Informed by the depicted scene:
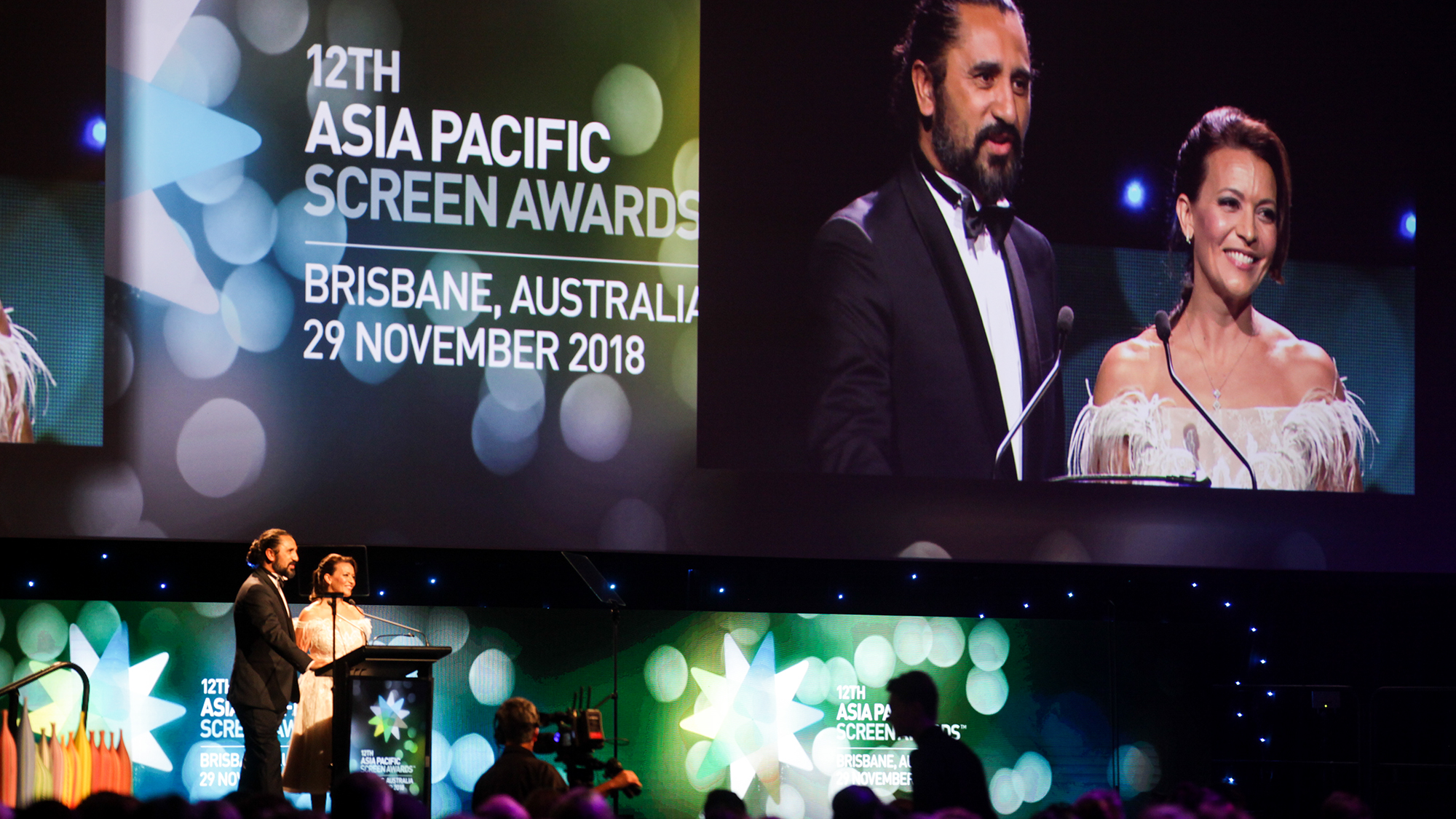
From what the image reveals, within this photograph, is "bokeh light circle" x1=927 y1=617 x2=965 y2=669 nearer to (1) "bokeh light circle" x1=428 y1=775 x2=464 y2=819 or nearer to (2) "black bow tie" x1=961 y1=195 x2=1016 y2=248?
(2) "black bow tie" x1=961 y1=195 x2=1016 y2=248

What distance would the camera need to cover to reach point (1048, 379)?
6914mm

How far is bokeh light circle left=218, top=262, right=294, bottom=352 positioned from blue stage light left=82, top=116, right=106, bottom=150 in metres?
0.73

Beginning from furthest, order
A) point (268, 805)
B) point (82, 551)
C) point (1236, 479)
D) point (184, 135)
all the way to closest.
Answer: point (1236, 479)
point (82, 551)
point (184, 135)
point (268, 805)

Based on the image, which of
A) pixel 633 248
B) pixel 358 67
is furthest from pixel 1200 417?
pixel 358 67

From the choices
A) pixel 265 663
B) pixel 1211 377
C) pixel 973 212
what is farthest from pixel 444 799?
pixel 1211 377

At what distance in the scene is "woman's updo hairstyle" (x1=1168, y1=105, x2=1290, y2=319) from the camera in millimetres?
7238

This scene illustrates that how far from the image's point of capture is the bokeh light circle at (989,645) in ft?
24.0

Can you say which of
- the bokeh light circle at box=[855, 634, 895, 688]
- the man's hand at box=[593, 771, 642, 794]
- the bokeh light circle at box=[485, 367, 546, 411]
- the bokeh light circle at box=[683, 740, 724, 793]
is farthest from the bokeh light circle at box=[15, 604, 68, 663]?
the bokeh light circle at box=[855, 634, 895, 688]

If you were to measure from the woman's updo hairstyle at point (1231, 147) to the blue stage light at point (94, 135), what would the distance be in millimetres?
4816

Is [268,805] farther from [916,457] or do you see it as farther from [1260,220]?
[1260,220]

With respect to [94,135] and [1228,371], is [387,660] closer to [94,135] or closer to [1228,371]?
[94,135]

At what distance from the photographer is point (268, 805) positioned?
3.43 metres

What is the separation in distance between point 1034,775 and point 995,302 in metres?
2.32

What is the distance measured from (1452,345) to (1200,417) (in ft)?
4.78
